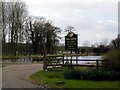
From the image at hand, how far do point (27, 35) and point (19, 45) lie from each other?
6849 mm

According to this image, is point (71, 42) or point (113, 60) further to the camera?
point (71, 42)

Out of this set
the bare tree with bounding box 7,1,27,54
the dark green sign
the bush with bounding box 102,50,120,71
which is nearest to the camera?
the bush with bounding box 102,50,120,71

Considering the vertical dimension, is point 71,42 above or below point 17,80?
above

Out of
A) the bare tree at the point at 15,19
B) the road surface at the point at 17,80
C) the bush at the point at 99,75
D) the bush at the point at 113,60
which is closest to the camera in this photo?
the road surface at the point at 17,80

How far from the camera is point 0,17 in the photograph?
6209cm

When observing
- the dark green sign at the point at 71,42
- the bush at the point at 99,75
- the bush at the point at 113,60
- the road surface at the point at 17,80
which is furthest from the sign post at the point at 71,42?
the bush at the point at 99,75

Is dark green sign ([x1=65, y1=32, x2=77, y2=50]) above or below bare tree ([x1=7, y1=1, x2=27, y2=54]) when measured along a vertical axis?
below

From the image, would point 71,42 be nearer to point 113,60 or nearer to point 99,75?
point 113,60

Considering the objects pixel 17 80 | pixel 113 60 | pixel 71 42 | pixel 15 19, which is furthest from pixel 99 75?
pixel 15 19

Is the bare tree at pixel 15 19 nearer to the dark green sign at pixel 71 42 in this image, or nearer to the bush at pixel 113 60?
the dark green sign at pixel 71 42

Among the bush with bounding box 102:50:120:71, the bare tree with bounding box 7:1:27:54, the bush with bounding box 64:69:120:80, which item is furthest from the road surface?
the bare tree with bounding box 7:1:27:54

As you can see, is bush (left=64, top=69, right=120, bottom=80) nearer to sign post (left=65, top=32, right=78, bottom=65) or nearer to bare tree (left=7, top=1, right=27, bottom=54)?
sign post (left=65, top=32, right=78, bottom=65)

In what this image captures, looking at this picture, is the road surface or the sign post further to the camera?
the sign post

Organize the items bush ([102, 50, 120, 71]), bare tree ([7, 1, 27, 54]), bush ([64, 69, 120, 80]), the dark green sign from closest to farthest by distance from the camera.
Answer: bush ([64, 69, 120, 80]) < bush ([102, 50, 120, 71]) < the dark green sign < bare tree ([7, 1, 27, 54])
